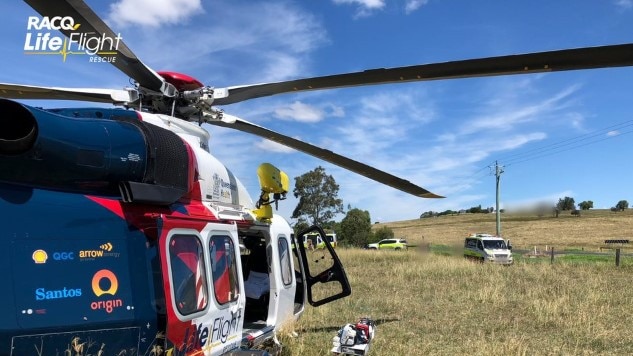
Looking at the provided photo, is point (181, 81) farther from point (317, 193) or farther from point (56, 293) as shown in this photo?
point (317, 193)

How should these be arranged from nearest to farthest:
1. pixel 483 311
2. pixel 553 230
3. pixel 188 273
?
pixel 188 273
pixel 483 311
pixel 553 230

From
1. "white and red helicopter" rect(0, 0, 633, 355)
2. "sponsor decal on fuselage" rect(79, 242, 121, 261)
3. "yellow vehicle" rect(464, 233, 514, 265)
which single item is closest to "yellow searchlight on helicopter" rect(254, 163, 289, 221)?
"white and red helicopter" rect(0, 0, 633, 355)

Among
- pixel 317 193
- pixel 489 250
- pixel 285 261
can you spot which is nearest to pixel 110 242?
pixel 285 261

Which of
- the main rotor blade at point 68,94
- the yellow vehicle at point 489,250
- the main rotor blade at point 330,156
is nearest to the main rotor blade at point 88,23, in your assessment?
the main rotor blade at point 68,94

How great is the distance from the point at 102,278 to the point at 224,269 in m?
1.46

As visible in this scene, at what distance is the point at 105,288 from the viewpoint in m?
3.32

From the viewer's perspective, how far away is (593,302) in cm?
1104

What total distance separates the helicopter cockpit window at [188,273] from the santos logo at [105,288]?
0.47 m

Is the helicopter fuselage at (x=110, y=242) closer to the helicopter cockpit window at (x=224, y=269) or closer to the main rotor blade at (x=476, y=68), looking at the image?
the helicopter cockpit window at (x=224, y=269)

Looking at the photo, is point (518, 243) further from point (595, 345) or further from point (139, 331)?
point (139, 331)

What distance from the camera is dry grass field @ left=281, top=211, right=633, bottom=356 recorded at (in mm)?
7363

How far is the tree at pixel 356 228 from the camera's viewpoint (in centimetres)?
5362

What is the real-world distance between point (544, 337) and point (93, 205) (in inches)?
294

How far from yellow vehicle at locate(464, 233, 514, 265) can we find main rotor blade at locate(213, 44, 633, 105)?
2288 centimetres
